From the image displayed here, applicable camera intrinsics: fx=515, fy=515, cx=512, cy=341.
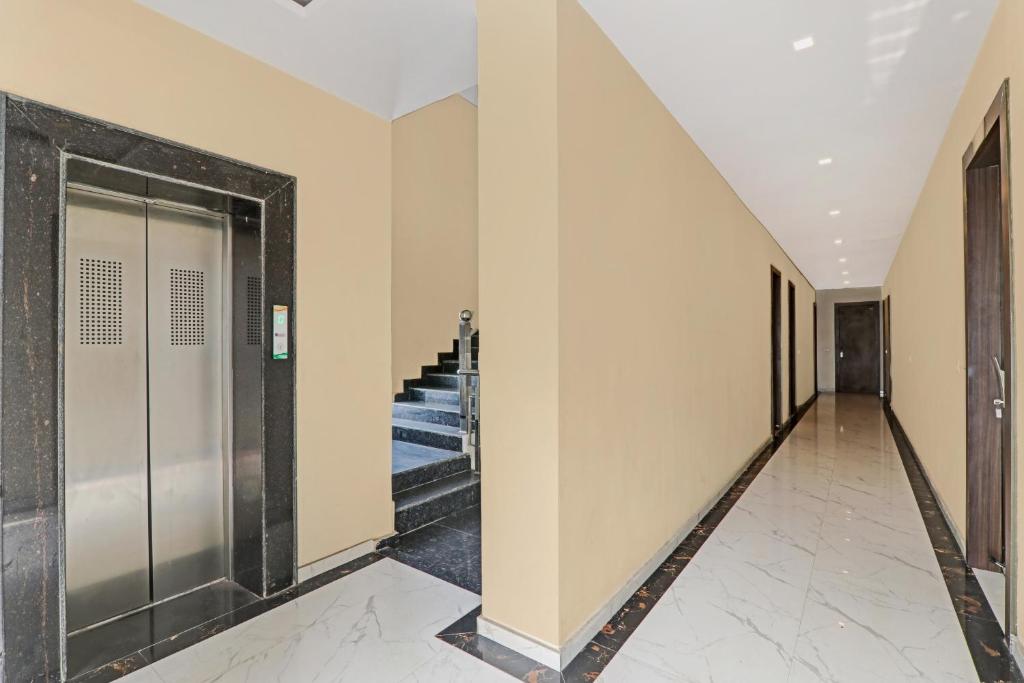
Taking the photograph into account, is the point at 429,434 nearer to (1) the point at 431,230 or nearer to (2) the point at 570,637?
(1) the point at 431,230

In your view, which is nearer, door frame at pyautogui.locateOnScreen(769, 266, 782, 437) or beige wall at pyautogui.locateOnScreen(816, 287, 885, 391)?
door frame at pyautogui.locateOnScreen(769, 266, 782, 437)

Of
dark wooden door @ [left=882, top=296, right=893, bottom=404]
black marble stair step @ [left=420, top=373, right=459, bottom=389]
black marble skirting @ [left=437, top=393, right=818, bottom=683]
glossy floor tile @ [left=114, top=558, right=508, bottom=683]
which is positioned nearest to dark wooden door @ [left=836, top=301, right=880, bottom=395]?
dark wooden door @ [left=882, top=296, right=893, bottom=404]

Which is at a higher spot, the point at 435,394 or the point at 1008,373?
the point at 1008,373

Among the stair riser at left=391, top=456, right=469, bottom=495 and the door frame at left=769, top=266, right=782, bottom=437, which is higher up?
the door frame at left=769, top=266, right=782, bottom=437

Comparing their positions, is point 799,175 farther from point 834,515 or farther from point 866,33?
point 834,515

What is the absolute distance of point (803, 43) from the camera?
255cm

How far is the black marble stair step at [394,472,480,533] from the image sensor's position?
3520 mm

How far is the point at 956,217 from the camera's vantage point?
3.46 meters

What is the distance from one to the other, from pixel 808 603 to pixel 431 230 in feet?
16.1

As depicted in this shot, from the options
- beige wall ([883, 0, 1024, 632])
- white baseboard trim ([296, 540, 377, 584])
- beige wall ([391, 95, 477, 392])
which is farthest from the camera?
beige wall ([391, 95, 477, 392])

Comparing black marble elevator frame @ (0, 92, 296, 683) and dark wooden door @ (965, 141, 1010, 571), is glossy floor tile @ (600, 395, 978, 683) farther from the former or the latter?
black marble elevator frame @ (0, 92, 296, 683)

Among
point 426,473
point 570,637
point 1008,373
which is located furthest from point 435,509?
point 1008,373

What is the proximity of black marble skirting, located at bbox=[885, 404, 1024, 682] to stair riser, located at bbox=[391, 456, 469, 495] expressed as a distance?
3167 millimetres

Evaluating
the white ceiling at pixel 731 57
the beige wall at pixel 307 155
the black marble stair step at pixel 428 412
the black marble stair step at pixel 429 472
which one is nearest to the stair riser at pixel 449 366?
the black marble stair step at pixel 428 412
